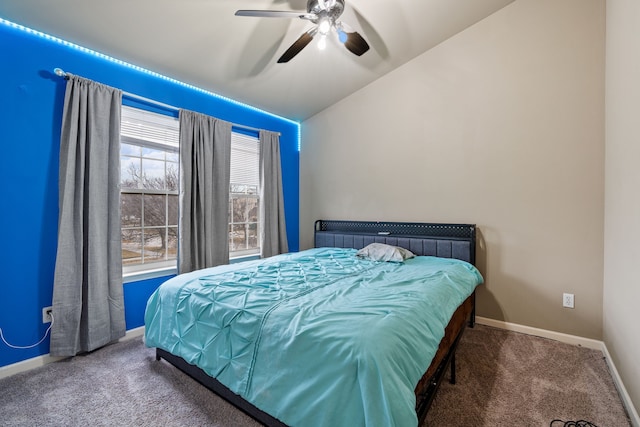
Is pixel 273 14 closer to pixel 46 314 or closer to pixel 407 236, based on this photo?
pixel 407 236

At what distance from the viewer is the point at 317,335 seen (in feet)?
4.05

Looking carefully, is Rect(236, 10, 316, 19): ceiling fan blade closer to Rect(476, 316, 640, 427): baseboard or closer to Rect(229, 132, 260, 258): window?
Rect(229, 132, 260, 258): window

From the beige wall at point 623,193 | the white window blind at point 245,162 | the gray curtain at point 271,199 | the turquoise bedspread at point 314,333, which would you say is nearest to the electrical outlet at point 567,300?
the beige wall at point 623,193

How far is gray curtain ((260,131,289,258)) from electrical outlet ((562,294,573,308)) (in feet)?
10.4

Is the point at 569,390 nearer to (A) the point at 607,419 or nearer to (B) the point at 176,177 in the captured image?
(A) the point at 607,419

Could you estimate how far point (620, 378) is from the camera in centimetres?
185

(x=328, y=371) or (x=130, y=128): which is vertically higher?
(x=130, y=128)

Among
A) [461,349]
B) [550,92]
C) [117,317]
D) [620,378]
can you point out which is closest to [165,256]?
[117,317]

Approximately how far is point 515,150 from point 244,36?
2771 millimetres

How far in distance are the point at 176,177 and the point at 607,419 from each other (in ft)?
12.7

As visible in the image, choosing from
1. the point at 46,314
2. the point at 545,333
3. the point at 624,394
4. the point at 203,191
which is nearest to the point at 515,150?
the point at 545,333

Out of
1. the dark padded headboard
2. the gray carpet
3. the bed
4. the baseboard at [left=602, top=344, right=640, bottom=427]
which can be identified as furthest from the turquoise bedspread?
the baseboard at [left=602, top=344, right=640, bottom=427]

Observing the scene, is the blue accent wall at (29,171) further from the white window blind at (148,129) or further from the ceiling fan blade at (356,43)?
the ceiling fan blade at (356,43)

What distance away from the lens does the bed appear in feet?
3.59
